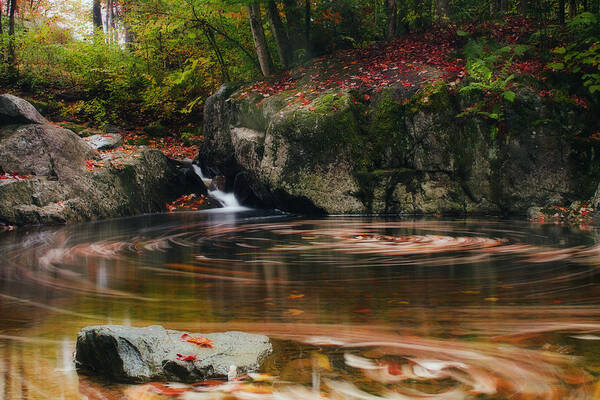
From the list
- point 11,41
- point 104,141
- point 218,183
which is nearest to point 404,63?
point 218,183

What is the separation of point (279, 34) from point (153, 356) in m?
12.3

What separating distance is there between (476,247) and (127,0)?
858 inches

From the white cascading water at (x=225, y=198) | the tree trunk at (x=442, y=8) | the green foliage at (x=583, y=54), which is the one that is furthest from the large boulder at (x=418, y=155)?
the tree trunk at (x=442, y=8)

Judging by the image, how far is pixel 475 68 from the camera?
9.64 metres

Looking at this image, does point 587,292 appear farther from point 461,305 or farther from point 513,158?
point 513,158

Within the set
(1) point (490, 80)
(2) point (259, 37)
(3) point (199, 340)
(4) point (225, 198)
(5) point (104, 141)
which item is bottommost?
(3) point (199, 340)

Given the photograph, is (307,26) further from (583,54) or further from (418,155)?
(583,54)

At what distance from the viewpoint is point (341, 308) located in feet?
10.9

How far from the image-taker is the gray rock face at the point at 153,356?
2.23 m

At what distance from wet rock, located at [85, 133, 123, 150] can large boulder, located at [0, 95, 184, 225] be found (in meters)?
2.22

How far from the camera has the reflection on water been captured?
2160 mm

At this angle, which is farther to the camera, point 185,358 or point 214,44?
point 214,44

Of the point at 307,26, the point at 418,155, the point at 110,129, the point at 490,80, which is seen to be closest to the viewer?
the point at 490,80

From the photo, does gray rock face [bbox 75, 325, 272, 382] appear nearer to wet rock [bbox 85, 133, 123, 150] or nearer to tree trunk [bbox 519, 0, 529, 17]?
wet rock [bbox 85, 133, 123, 150]
